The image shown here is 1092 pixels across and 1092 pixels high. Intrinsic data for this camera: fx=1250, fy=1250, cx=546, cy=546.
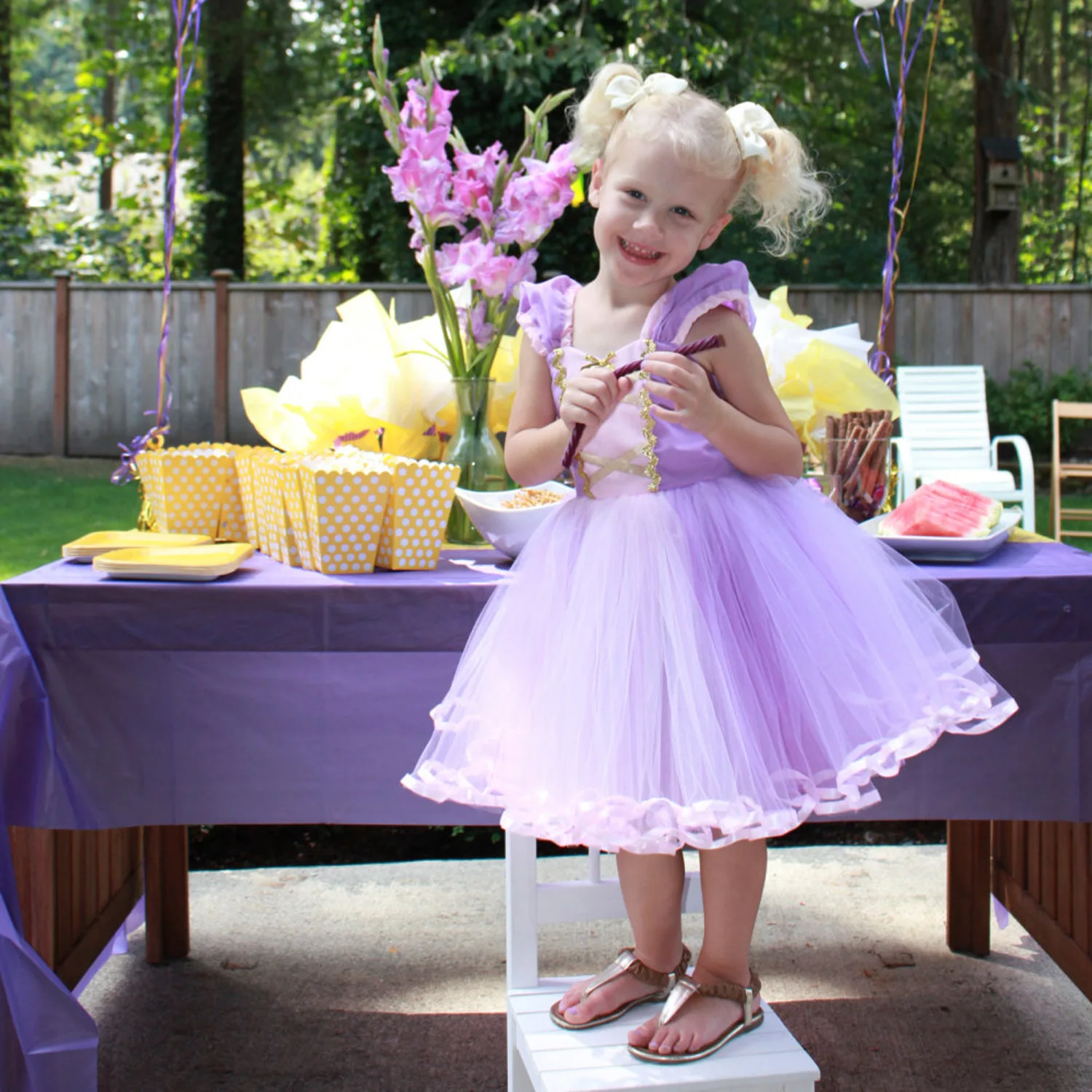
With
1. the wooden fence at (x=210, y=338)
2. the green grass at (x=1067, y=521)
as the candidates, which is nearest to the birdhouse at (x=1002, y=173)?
the wooden fence at (x=210, y=338)

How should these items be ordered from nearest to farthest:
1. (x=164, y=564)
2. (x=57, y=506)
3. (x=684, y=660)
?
1. (x=684, y=660)
2. (x=164, y=564)
3. (x=57, y=506)

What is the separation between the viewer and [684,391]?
144 cm

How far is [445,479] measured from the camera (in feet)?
6.01

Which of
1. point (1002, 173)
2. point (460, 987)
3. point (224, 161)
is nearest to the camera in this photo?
point (460, 987)

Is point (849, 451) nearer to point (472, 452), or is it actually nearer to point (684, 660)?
point (472, 452)

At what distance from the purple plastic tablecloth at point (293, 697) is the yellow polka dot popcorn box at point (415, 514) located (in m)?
0.05

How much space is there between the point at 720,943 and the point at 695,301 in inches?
30.8

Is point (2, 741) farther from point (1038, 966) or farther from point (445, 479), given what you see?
point (1038, 966)

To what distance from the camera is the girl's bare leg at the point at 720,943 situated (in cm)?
A: 147

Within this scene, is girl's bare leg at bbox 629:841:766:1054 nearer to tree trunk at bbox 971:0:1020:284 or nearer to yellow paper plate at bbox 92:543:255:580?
yellow paper plate at bbox 92:543:255:580

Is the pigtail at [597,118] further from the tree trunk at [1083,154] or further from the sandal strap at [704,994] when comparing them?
the tree trunk at [1083,154]

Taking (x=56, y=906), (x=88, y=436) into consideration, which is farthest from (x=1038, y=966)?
(x=88, y=436)

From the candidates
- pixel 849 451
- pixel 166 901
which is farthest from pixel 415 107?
pixel 166 901

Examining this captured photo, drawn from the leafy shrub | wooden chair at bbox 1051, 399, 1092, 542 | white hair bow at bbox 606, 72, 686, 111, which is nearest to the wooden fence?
the leafy shrub
